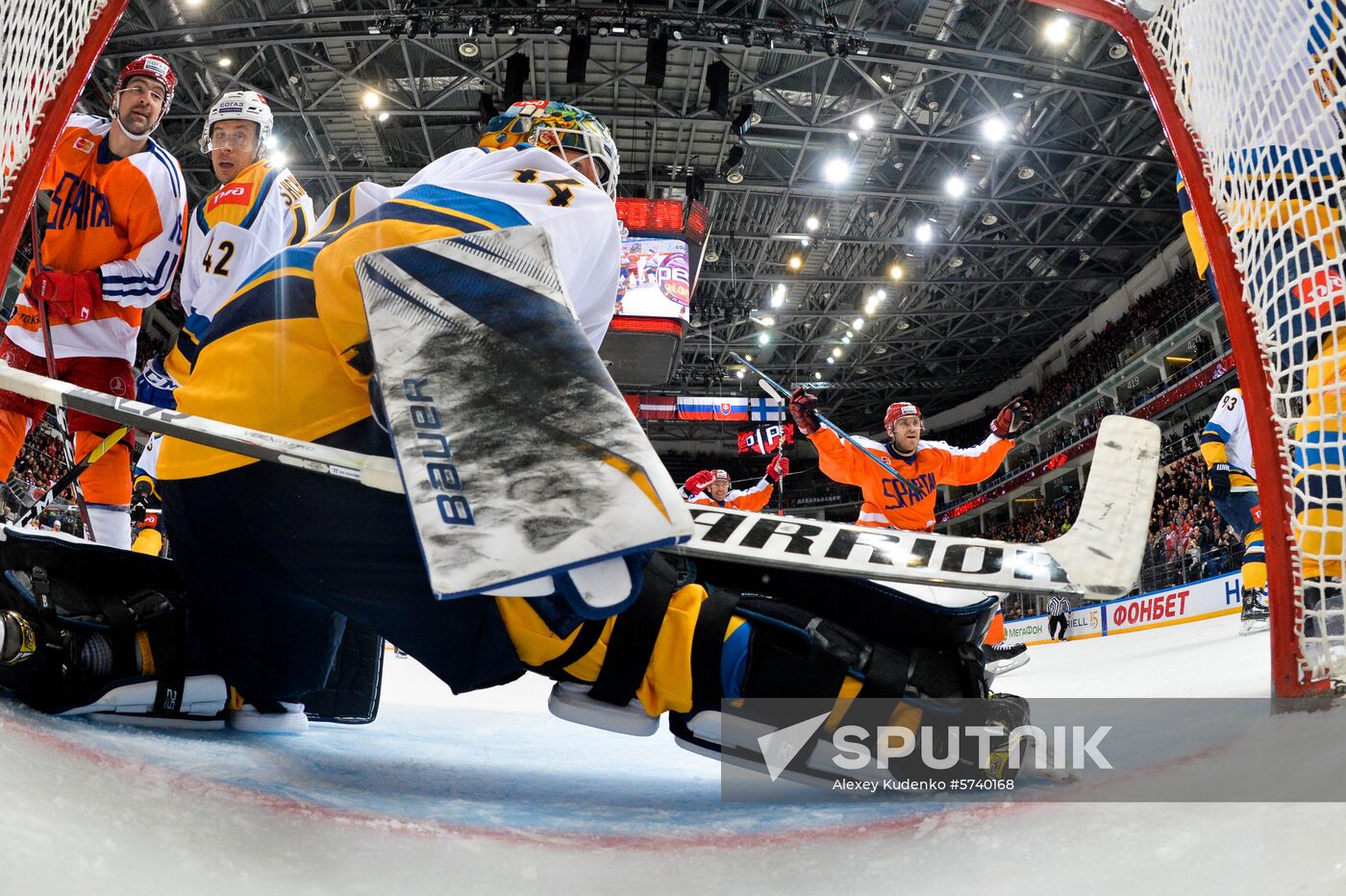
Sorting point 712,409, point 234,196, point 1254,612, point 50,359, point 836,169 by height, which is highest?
point 836,169

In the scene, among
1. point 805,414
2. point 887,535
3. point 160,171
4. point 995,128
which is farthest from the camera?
point 995,128

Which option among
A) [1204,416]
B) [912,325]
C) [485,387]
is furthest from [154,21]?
[1204,416]

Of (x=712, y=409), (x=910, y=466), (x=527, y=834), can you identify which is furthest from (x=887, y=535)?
(x=712, y=409)

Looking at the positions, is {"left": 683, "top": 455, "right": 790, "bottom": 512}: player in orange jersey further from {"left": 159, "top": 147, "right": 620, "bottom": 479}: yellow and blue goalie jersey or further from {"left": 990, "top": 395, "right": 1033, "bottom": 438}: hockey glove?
{"left": 159, "top": 147, "right": 620, "bottom": 479}: yellow and blue goalie jersey

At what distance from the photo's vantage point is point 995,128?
511 inches

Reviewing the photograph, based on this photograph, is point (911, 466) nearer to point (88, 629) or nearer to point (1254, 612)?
point (1254, 612)

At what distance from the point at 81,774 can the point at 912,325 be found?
21947 mm

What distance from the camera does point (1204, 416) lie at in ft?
54.5

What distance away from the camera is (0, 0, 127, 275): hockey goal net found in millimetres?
1089

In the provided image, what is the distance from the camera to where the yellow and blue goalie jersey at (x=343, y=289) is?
1094 millimetres

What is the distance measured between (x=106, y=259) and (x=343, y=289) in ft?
6.46

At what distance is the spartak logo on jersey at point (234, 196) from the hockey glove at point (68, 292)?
38 centimetres

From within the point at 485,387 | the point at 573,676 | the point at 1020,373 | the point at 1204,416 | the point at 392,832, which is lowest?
the point at 392,832

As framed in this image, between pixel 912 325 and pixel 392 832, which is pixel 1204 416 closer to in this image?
pixel 912 325
